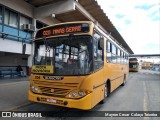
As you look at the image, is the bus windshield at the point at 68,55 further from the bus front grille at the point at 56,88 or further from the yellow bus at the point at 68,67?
the bus front grille at the point at 56,88

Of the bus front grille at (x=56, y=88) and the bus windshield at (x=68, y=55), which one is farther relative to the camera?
the bus windshield at (x=68, y=55)

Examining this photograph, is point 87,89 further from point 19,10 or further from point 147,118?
point 19,10

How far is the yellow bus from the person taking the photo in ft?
18.3

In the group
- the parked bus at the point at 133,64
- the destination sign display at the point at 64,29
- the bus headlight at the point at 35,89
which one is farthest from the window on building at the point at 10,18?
the parked bus at the point at 133,64

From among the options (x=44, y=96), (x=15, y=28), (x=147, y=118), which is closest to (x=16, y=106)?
(x=44, y=96)

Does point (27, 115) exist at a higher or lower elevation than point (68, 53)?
lower

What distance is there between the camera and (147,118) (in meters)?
6.10

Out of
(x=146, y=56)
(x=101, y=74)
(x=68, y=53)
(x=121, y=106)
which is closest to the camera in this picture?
(x=68, y=53)

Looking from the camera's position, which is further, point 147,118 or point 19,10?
point 19,10

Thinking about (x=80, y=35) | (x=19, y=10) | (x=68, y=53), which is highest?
(x=19, y=10)

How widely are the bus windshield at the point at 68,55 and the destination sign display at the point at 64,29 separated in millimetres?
197

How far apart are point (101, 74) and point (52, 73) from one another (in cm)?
194

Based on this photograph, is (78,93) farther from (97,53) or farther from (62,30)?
(62,30)

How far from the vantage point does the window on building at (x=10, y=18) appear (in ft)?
55.1
